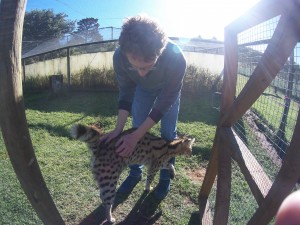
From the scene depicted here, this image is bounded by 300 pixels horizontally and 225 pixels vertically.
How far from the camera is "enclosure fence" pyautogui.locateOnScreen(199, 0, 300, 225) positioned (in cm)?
186

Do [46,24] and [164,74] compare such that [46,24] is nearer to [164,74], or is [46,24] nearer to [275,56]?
[164,74]

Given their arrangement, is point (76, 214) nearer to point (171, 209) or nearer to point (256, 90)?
point (171, 209)

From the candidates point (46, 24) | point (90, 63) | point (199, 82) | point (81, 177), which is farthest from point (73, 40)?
point (46, 24)

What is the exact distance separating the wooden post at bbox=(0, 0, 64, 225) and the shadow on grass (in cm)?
162

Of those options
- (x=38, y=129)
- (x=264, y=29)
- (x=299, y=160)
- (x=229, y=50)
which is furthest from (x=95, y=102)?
(x=299, y=160)

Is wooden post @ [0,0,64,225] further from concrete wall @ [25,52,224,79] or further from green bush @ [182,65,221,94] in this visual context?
concrete wall @ [25,52,224,79]

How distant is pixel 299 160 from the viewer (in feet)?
5.64

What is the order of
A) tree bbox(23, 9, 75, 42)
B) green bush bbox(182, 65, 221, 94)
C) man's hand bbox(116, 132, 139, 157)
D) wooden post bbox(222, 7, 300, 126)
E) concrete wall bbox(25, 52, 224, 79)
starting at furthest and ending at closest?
tree bbox(23, 9, 75, 42) → concrete wall bbox(25, 52, 224, 79) → green bush bbox(182, 65, 221, 94) → man's hand bbox(116, 132, 139, 157) → wooden post bbox(222, 7, 300, 126)

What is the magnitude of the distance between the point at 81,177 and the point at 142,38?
2.58 m

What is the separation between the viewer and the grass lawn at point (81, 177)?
394cm

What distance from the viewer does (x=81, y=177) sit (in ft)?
15.7

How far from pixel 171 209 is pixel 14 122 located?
2.50 m

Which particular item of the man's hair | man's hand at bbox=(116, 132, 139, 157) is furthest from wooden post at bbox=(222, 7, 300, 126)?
man's hand at bbox=(116, 132, 139, 157)

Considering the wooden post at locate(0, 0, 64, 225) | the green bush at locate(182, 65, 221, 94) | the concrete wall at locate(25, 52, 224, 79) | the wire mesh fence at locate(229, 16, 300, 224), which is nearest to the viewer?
the wooden post at locate(0, 0, 64, 225)
